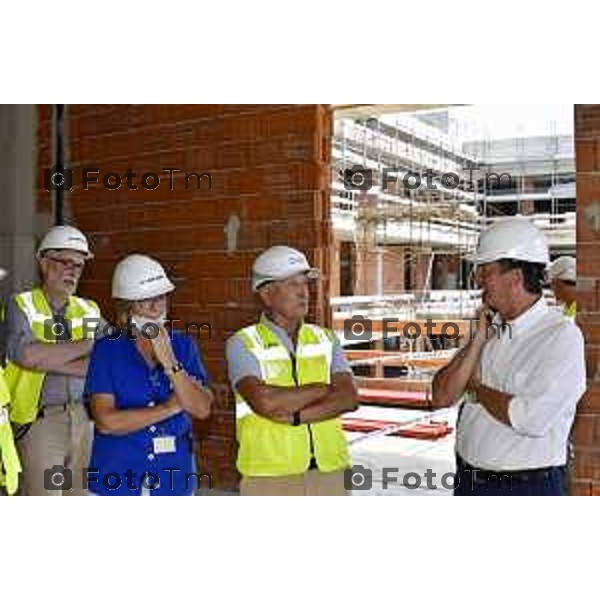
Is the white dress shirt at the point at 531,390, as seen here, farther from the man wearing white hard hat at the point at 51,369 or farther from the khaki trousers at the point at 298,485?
the man wearing white hard hat at the point at 51,369

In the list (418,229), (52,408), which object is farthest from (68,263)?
(418,229)

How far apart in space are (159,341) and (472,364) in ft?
2.87

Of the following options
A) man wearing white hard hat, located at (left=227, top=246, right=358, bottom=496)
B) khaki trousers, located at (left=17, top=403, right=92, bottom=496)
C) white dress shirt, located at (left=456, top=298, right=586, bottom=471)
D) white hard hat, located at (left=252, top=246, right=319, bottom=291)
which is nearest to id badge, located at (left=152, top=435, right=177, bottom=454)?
man wearing white hard hat, located at (left=227, top=246, right=358, bottom=496)

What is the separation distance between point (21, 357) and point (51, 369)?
0.33 ft

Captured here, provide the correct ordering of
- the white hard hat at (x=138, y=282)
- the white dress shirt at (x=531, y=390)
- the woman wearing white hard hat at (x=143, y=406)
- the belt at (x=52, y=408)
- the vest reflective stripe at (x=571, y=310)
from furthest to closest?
1. the belt at (x=52, y=408)
2. the white hard hat at (x=138, y=282)
3. the vest reflective stripe at (x=571, y=310)
4. the woman wearing white hard hat at (x=143, y=406)
5. the white dress shirt at (x=531, y=390)

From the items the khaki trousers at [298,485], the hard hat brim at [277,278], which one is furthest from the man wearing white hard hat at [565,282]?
the khaki trousers at [298,485]

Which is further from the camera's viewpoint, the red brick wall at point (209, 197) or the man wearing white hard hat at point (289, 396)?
the red brick wall at point (209, 197)

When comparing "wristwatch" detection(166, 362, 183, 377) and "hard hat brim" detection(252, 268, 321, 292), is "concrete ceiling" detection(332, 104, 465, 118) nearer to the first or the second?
"hard hat brim" detection(252, 268, 321, 292)

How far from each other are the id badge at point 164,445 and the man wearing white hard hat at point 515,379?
2.49 feet

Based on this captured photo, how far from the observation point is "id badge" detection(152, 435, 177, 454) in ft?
7.26

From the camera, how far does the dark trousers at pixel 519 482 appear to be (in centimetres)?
214

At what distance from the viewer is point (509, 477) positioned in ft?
7.02

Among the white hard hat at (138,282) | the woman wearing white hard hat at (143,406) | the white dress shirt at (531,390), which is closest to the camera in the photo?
the white dress shirt at (531,390)

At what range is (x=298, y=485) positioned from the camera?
2.32 meters
